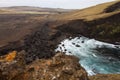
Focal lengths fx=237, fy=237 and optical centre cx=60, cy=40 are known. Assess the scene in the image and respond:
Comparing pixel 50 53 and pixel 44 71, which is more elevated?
pixel 44 71

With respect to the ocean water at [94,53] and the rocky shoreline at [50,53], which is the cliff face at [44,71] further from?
the ocean water at [94,53]

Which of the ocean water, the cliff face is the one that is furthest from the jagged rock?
the ocean water

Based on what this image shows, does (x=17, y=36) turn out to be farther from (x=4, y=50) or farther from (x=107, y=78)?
(x=107, y=78)

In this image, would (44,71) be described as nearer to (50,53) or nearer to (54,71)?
(54,71)

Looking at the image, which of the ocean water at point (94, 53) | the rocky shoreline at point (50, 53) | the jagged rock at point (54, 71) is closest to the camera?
the jagged rock at point (54, 71)

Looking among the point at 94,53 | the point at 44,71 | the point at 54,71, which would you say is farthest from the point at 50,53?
the point at 54,71

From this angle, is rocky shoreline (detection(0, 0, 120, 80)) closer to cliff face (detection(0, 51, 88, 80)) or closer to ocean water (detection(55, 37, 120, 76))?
cliff face (detection(0, 51, 88, 80))

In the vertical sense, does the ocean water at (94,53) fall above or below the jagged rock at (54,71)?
below

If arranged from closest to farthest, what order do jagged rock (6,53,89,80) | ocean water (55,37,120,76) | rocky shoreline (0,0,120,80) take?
jagged rock (6,53,89,80), rocky shoreline (0,0,120,80), ocean water (55,37,120,76)

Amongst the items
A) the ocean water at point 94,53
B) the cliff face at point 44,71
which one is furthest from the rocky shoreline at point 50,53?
the ocean water at point 94,53
